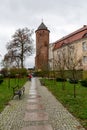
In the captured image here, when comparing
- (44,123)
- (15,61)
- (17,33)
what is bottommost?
(44,123)

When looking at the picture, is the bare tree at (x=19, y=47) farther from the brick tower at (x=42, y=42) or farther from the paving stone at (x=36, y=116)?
the paving stone at (x=36, y=116)

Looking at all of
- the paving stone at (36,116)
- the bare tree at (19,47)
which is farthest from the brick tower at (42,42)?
the paving stone at (36,116)

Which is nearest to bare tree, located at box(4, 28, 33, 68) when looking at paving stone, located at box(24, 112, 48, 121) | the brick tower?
the brick tower

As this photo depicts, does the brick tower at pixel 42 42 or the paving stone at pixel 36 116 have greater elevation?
the brick tower at pixel 42 42

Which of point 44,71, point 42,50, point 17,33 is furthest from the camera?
point 42,50

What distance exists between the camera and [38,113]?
39.8 ft

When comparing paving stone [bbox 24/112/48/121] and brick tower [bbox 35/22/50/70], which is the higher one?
brick tower [bbox 35/22/50/70]

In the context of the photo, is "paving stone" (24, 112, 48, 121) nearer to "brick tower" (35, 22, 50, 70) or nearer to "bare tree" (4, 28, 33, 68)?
"bare tree" (4, 28, 33, 68)

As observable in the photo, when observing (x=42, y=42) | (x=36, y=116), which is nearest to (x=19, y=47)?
(x=42, y=42)

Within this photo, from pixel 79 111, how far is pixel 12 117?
3.12 m

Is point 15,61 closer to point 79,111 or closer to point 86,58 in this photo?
point 86,58

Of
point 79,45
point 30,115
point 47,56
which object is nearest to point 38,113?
point 30,115

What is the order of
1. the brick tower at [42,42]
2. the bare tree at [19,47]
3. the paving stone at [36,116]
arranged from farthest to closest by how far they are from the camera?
the brick tower at [42,42], the bare tree at [19,47], the paving stone at [36,116]

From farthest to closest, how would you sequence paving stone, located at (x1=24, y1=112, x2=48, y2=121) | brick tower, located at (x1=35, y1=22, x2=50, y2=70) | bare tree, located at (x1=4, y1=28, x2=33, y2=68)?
1. brick tower, located at (x1=35, y1=22, x2=50, y2=70)
2. bare tree, located at (x1=4, y1=28, x2=33, y2=68)
3. paving stone, located at (x1=24, y1=112, x2=48, y2=121)
